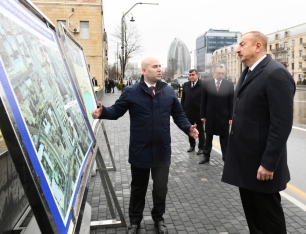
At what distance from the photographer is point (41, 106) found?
146cm

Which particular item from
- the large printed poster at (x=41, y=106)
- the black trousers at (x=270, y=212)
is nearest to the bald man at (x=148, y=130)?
the black trousers at (x=270, y=212)

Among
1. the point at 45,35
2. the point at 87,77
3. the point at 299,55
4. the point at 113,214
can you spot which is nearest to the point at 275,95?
the point at 45,35

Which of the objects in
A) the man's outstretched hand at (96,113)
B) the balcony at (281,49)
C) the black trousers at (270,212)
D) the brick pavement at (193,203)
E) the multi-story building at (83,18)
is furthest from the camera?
the balcony at (281,49)

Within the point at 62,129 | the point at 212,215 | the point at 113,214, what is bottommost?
the point at 212,215

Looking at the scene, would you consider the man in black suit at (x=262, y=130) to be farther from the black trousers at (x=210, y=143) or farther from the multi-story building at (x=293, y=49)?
the multi-story building at (x=293, y=49)

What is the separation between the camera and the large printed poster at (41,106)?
3.98 feet

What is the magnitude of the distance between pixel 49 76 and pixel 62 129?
1.00ft

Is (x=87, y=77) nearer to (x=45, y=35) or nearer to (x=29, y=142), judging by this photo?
(x=45, y=35)

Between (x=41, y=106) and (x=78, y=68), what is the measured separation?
2272mm

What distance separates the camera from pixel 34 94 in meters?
1.41

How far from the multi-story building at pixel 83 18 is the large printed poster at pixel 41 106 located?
34092 mm

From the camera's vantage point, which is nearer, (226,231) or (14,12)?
(14,12)

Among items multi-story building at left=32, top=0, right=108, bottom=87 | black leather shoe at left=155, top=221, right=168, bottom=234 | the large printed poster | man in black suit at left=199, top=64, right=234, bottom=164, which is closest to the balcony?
multi-story building at left=32, top=0, right=108, bottom=87

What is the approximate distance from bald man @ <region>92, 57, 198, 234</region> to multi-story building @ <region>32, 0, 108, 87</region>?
1287 inches
